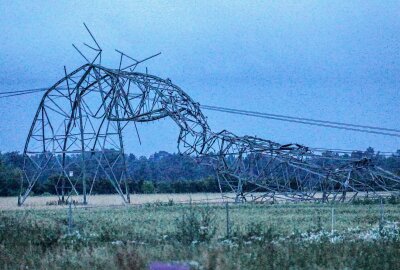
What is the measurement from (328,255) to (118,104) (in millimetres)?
24345

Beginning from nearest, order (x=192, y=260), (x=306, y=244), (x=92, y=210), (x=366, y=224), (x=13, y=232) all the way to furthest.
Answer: (x=192, y=260)
(x=306, y=244)
(x=13, y=232)
(x=366, y=224)
(x=92, y=210)

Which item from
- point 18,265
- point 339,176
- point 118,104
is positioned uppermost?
point 118,104

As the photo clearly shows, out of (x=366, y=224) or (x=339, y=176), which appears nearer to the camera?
(x=366, y=224)

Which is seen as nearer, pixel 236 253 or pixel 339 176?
pixel 236 253

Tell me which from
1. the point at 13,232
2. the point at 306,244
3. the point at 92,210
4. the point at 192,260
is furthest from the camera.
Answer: the point at 92,210

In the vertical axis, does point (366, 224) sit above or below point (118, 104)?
below

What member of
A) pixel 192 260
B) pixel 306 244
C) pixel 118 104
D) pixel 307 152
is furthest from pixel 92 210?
pixel 192 260

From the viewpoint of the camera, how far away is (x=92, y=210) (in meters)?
30.8

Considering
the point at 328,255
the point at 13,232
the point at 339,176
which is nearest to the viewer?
the point at 328,255

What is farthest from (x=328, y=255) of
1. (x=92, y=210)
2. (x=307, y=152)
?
A: (x=307, y=152)

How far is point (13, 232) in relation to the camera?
18.3m

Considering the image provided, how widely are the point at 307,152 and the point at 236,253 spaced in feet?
75.7

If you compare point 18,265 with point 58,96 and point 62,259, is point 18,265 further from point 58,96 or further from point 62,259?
point 58,96

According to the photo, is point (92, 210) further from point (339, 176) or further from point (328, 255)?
point (328, 255)
